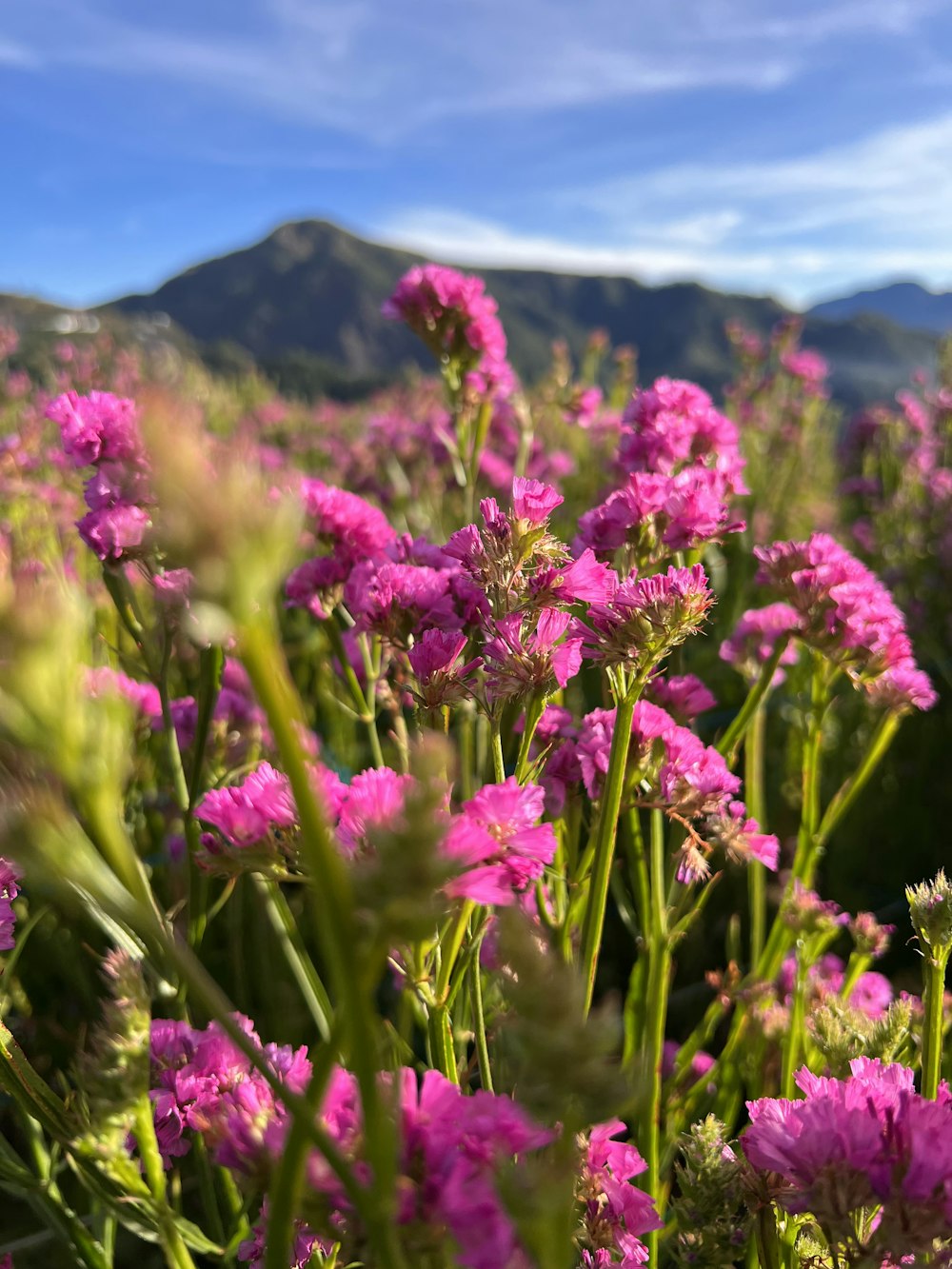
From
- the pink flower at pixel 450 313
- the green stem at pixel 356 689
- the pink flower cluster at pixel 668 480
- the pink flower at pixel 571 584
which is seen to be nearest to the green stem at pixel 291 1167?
the pink flower at pixel 571 584

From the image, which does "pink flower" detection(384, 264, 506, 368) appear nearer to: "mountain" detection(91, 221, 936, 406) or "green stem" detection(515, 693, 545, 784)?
"green stem" detection(515, 693, 545, 784)

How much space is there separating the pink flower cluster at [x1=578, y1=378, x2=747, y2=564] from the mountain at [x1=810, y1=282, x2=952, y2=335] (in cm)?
10917

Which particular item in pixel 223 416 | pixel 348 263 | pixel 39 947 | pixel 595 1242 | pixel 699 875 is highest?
pixel 348 263

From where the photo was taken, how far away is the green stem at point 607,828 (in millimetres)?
860

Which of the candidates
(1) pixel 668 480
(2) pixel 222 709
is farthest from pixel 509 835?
(2) pixel 222 709

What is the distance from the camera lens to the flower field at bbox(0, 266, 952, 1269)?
42 cm

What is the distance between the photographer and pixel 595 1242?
2.50ft

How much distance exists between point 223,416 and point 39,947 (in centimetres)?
509

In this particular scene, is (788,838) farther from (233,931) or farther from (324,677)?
(233,931)

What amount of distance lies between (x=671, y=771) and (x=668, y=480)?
425 mm

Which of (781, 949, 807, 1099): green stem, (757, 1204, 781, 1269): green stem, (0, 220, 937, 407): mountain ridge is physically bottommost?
(781, 949, 807, 1099): green stem

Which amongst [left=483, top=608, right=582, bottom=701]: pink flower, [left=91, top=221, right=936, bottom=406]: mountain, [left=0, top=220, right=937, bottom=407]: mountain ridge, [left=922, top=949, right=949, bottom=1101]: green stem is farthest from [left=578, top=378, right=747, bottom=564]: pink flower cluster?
[left=91, top=221, right=936, bottom=406]: mountain

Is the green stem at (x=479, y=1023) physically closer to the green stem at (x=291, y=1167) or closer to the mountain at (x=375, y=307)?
the green stem at (x=291, y=1167)

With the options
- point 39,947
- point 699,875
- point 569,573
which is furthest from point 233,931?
point 569,573
